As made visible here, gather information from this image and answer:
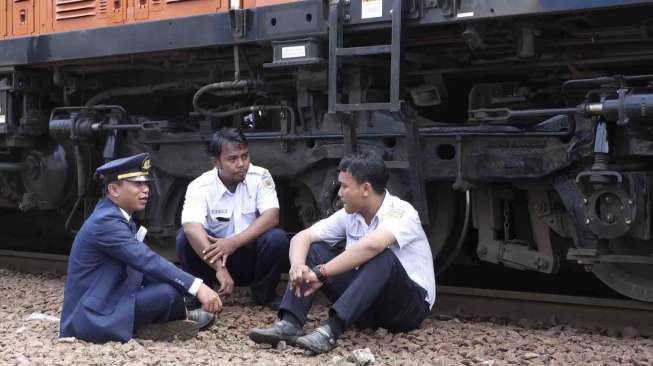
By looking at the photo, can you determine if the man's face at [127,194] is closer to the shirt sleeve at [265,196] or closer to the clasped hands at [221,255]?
the clasped hands at [221,255]

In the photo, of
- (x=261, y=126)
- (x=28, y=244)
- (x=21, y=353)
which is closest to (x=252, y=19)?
(x=261, y=126)

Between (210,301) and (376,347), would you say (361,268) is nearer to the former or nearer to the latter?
(376,347)

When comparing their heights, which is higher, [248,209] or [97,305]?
[248,209]

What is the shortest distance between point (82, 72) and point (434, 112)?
3.00 metres

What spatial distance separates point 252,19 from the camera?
5480mm

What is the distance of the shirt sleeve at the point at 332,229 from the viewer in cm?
455

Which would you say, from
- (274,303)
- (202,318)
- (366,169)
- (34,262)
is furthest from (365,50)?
(34,262)

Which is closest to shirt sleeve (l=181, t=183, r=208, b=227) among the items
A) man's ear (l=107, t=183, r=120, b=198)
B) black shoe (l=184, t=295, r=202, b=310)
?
black shoe (l=184, t=295, r=202, b=310)

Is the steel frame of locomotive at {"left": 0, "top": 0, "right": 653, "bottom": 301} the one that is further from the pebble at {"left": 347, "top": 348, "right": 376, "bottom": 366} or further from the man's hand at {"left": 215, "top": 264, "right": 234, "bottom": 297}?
the pebble at {"left": 347, "top": 348, "right": 376, "bottom": 366}

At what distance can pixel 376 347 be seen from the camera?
4211 millimetres

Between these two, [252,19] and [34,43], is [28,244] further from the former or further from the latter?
[252,19]

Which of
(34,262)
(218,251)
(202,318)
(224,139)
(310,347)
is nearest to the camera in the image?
(310,347)

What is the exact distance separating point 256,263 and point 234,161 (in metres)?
0.67

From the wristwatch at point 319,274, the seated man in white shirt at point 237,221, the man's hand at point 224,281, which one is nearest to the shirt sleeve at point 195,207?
the seated man in white shirt at point 237,221
